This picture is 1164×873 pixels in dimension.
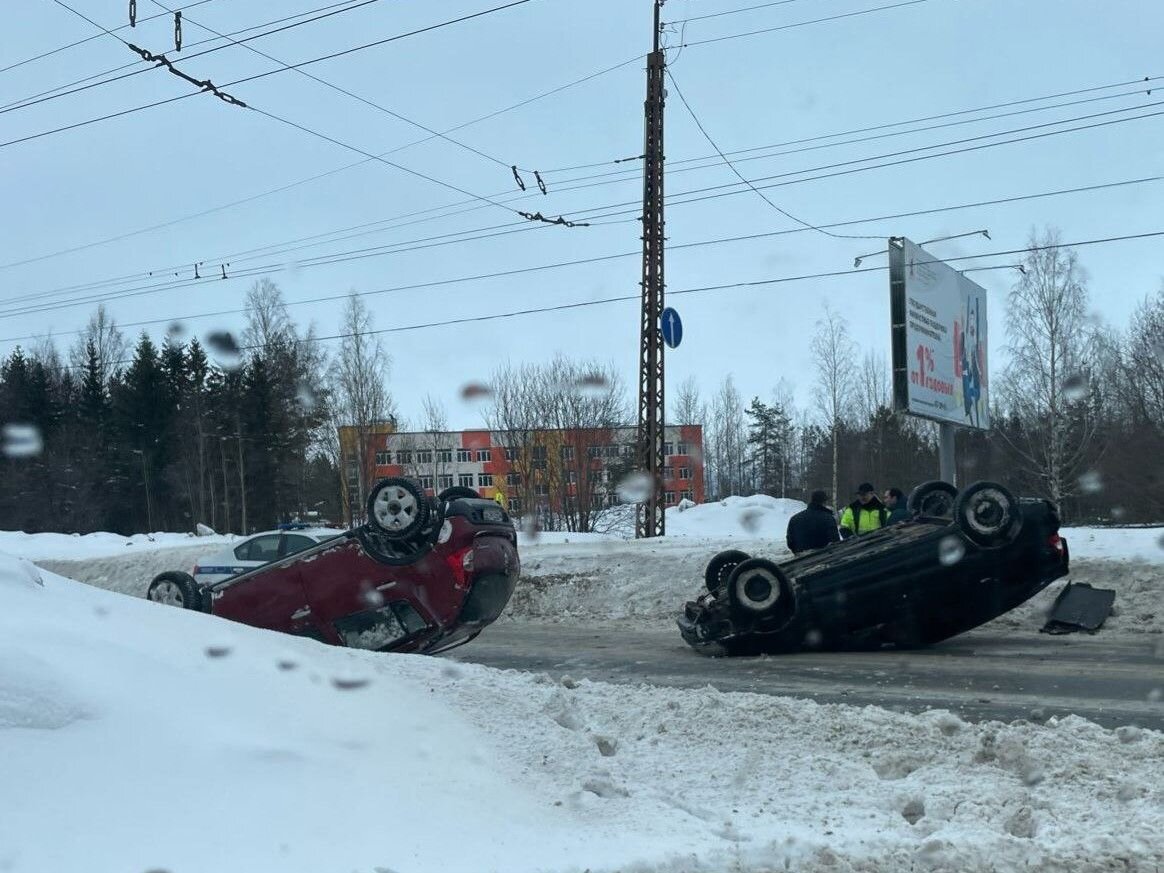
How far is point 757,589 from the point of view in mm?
11492

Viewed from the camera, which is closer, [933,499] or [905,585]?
[905,585]

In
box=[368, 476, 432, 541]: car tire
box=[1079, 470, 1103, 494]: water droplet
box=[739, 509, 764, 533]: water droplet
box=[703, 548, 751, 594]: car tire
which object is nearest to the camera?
box=[368, 476, 432, 541]: car tire

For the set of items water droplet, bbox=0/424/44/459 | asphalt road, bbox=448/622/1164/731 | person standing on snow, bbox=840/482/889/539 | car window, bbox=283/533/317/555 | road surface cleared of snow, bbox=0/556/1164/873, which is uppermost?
water droplet, bbox=0/424/44/459

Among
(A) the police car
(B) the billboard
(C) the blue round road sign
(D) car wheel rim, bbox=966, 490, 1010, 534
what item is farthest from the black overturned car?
(C) the blue round road sign

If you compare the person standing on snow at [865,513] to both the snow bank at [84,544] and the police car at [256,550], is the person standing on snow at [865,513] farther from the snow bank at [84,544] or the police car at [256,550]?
the snow bank at [84,544]

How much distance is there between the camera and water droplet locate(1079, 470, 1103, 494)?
136ft

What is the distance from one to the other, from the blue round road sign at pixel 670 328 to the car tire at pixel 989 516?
1271 cm

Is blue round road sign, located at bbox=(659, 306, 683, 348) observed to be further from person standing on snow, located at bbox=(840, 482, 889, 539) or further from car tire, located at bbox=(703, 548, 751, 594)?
car tire, located at bbox=(703, 548, 751, 594)

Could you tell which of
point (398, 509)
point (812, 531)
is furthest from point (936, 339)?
point (398, 509)

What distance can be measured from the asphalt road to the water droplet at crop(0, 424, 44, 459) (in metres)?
46.4

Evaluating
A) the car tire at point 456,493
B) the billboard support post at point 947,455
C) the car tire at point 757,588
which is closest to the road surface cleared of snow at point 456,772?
the car tire at point 456,493

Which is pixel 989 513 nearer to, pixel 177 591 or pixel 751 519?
pixel 177 591

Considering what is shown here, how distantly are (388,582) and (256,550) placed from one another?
7.91 m

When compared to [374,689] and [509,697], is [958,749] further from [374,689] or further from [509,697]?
[374,689]
